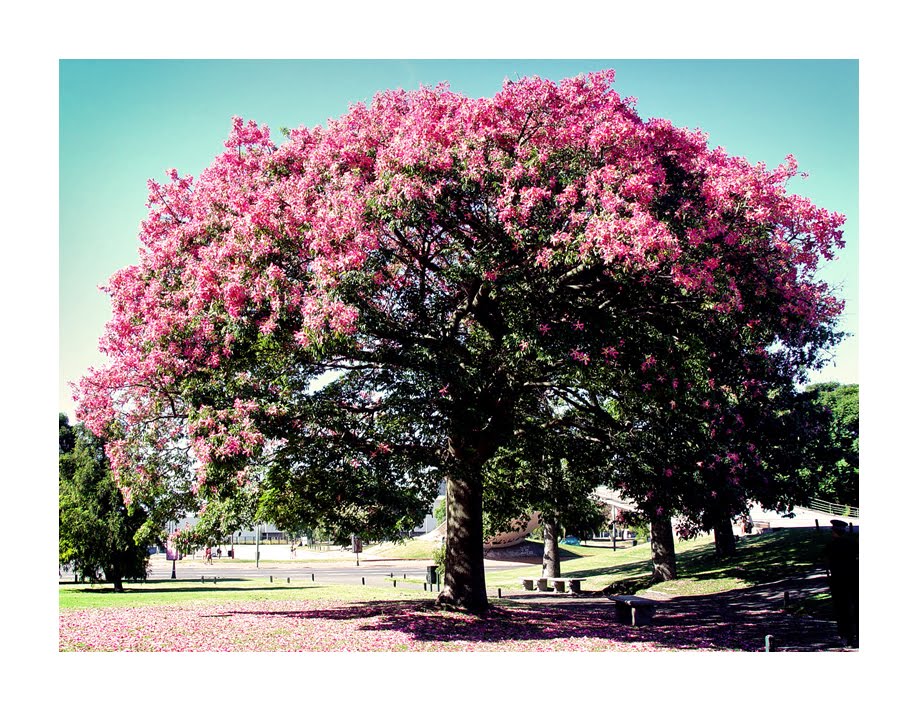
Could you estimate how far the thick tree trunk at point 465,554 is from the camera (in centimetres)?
1806

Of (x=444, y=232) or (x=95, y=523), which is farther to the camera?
(x=95, y=523)

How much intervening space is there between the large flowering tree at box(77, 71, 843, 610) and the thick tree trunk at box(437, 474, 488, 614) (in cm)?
149

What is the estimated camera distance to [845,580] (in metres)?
13.6

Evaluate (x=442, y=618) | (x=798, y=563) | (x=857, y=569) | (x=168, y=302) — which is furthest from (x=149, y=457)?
(x=798, y=563)

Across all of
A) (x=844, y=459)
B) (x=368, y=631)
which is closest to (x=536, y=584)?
(x=368, y=631)

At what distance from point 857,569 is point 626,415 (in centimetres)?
749

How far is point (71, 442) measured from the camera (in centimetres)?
3881

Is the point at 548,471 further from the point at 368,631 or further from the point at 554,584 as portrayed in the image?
the point at 554,584

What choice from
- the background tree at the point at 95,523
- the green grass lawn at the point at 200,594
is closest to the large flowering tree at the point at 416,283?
the green grass lawn at the point at 200,594

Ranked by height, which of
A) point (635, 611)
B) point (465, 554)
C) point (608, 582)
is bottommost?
point (608, 582)

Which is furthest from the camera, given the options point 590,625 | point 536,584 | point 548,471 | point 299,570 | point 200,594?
point 299,570

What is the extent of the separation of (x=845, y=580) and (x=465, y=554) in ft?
27.6

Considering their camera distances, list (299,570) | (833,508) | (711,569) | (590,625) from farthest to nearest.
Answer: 1. (833,508)
2. (299,570)
3. (711,569)
4. (590,625)

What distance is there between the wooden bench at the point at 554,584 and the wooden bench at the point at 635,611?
9875mm
